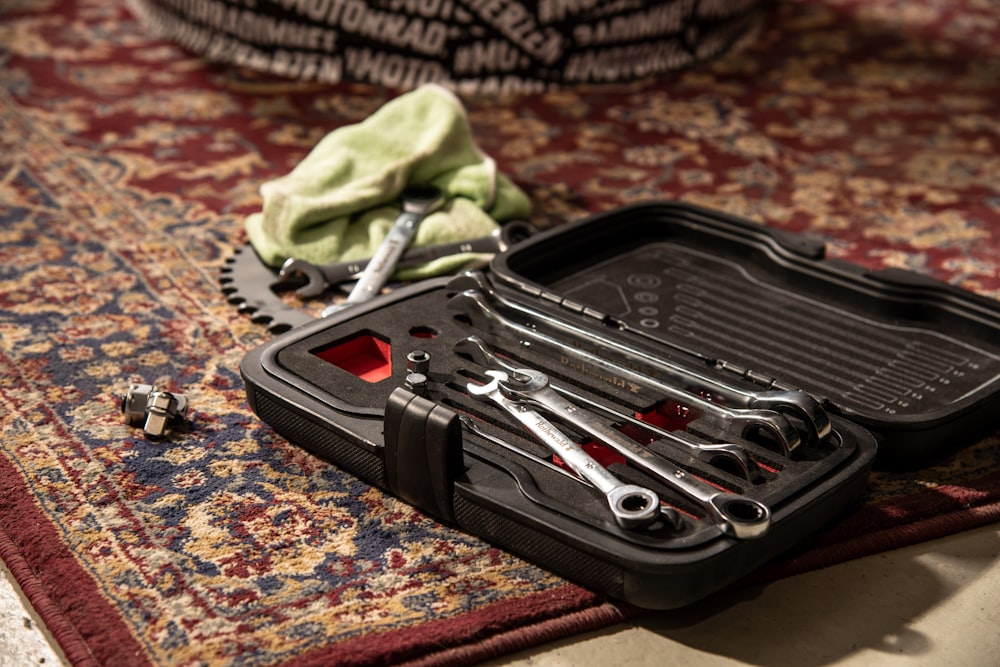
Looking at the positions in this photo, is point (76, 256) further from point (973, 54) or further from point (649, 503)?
point (973, 54)

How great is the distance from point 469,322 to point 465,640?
0.44 m

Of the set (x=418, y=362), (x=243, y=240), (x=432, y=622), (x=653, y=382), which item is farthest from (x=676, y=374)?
(x=243, y=240)

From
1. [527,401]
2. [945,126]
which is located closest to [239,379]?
[527,401]

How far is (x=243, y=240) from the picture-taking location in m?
1.66

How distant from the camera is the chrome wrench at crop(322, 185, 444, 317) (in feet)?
4.82

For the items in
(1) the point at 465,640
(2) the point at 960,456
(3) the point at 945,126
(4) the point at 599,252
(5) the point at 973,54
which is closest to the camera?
(1) the point at 465,640

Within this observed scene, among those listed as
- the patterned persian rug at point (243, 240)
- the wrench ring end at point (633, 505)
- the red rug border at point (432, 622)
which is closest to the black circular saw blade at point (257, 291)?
the patterned persian rug at point (243, 240)

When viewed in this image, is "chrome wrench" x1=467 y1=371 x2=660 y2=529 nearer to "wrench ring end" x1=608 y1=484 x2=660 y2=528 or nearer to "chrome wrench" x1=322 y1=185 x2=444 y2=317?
"wrench ring end" x1=608 y1=484 x2=660 y2=528

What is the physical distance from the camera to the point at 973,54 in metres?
2.57

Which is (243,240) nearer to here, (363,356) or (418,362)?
(363,356)

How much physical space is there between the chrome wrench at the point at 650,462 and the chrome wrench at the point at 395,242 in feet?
1.03

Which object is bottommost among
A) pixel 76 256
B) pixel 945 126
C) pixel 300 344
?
pixel 76 256

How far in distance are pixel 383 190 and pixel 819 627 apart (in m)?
0.88

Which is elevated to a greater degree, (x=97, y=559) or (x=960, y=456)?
(x=960, y=456)
